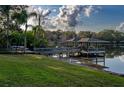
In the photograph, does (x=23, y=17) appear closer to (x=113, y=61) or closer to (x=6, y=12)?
(x=6, y=12)

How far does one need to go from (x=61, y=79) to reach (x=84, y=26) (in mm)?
1039

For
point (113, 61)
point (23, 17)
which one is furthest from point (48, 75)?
point (113, 61)

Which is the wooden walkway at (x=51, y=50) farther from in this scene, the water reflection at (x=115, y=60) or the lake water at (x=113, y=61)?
the water reflection at (x=115, y=60)

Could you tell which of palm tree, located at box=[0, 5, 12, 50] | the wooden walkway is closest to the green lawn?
the wooden walkway

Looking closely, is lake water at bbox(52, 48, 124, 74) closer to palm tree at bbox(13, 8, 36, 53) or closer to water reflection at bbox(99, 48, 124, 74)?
water reflection at bbox(99, 48, 124, 74)

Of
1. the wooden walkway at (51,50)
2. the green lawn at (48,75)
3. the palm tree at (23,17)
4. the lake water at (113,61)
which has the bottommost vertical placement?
the green lawn at (48,75)

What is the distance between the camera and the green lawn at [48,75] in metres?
7.81

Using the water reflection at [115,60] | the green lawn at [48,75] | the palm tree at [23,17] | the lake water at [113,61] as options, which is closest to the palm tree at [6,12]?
the palm tree at [23,17]

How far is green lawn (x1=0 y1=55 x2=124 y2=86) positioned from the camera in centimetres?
781

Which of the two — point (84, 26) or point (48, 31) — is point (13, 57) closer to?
point (48, 31)

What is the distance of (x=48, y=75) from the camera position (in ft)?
26.1

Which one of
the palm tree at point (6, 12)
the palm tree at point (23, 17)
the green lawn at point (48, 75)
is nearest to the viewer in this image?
the green lawn at point (48, 75)
